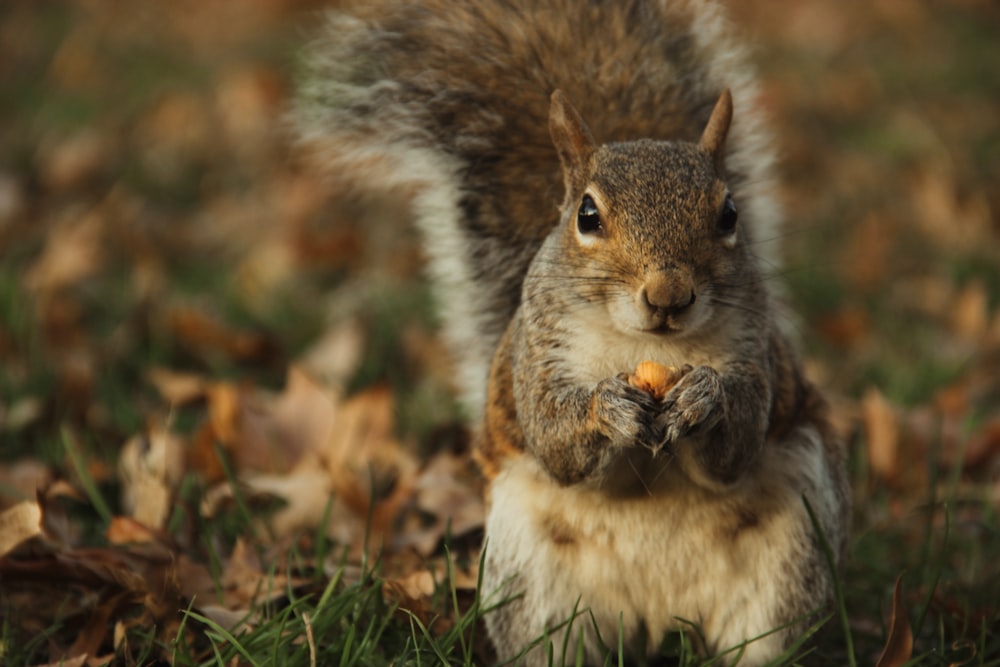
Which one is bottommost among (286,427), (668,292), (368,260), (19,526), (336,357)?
(368,260)

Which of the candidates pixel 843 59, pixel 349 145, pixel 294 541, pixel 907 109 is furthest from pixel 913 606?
pixel 843 59

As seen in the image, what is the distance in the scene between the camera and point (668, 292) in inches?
53.9

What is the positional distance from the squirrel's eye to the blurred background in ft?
2.31

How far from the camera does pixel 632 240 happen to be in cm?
144

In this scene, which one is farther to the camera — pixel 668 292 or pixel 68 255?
pixel 68 255

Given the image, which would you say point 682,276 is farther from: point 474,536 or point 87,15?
point 87,15

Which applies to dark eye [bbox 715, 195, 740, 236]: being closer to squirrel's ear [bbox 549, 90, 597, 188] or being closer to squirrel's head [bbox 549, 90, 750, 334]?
squirrel's head [bbox 549, 90, 750, 334]

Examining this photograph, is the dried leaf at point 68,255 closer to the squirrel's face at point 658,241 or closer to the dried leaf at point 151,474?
the dried leaf at point 151,474

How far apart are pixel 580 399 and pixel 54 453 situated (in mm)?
1290

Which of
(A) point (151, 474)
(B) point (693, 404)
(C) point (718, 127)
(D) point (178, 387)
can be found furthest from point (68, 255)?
(B) point (693, 404)

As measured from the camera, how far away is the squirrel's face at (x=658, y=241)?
4.58 feet

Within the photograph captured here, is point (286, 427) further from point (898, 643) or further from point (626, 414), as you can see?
point (898, 643)

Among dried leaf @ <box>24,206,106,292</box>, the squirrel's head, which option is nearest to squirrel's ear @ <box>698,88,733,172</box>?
the squirrel's head

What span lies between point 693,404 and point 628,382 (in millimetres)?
91
